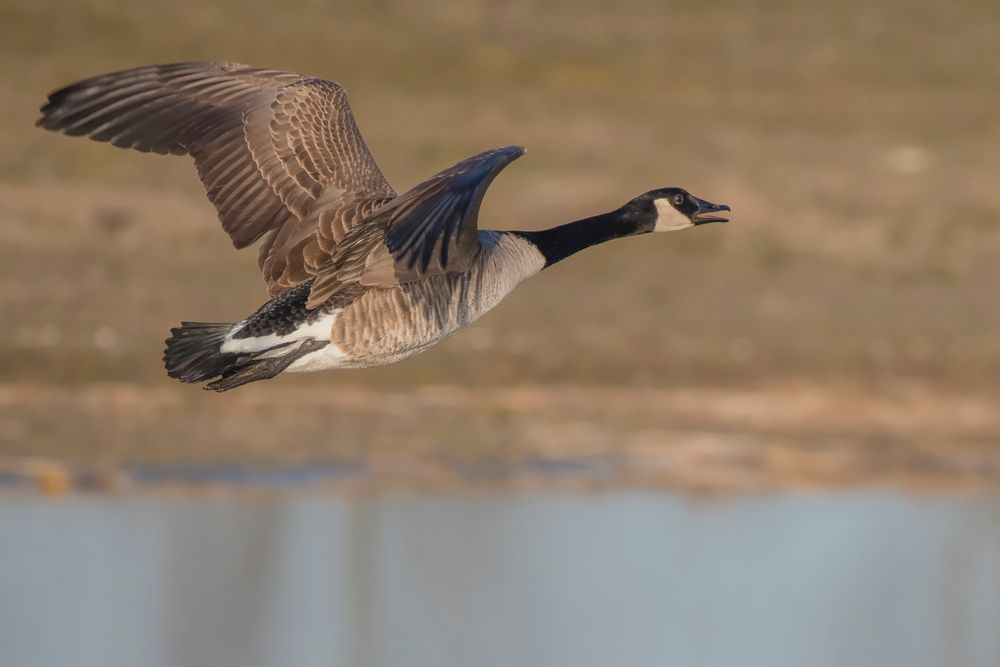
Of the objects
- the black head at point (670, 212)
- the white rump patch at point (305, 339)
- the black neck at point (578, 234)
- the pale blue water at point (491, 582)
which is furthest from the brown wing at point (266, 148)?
the pale blue water at point (491, 582)

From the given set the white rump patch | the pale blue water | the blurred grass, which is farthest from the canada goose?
the blurred grass

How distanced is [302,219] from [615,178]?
30.7ft

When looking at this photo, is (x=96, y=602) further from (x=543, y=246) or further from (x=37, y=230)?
(x=37, y=230)

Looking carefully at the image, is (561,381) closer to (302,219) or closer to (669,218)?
(669,218)

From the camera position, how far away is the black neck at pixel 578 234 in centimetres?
788

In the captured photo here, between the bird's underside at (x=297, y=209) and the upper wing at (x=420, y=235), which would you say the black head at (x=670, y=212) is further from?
the upper wing at (x=420, y=235)

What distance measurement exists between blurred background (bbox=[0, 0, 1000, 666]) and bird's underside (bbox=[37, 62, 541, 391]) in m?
2.49

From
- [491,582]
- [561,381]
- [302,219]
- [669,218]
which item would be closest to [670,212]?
[669,218]

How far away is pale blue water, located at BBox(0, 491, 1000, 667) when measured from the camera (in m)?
9.23

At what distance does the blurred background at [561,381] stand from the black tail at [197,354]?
2.39m

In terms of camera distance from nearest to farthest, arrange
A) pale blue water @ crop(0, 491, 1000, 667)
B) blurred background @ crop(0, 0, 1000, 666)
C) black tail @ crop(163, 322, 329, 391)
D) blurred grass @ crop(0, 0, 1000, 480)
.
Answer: black tail @ crop(163, 322, 329, 391)
pale blue water @ crop(0, 491, 1000, 667)
blurred background @ crop(0, 0, 1000, 666)
blurred grass @ crop(0, 0, 1000, 480)

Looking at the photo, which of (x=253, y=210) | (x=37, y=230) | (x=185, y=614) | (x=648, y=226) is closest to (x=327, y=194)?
(x=253, y=210)

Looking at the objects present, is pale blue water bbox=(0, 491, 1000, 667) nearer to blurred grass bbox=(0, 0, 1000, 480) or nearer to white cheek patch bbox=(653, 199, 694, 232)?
blurred grass bbox=(0, 0, 1000, 480)

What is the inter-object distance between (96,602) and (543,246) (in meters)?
3.26
